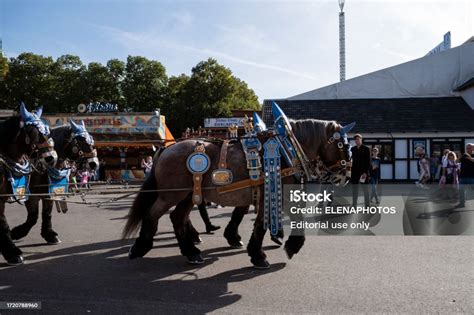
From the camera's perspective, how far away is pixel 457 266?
16.5 ft

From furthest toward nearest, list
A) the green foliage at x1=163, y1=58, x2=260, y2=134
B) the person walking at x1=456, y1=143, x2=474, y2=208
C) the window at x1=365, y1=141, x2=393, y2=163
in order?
1. the green foliage at x1=163, y1=58, x2=260, y2=134
2. the window at x1=365, y1=141, x2=393, y2=163
3. the person walking at x1=456, y1=143, x2=474, y2=208

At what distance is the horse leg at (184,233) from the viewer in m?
5.42

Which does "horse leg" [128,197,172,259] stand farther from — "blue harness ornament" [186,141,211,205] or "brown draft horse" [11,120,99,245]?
"brown draft horse" [11,120,99,245]

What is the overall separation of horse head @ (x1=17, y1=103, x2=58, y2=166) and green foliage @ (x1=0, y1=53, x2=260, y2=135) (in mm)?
37511

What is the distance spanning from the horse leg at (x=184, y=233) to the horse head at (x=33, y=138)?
6.10ft

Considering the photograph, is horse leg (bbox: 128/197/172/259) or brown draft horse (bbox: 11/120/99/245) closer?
horse leg (bbox: 128/197/172/259)

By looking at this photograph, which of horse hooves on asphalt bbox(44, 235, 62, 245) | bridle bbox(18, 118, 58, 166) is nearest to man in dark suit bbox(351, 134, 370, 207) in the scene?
horse hooves on asphalt bbox(44, 235, 62, 245)

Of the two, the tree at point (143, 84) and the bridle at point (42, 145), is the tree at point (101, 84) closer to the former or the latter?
the tree at point (143, 84)

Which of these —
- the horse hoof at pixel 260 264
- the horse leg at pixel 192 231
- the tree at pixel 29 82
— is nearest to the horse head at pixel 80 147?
the horse leg at pixel 192 231

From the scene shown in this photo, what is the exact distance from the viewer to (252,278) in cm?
474

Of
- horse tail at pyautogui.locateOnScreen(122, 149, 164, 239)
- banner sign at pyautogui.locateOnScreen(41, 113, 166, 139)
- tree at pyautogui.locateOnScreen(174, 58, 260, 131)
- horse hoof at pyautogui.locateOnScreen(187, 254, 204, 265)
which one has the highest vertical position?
tree at pyautogui.locateOnScreen(174, 58, 260, 131)

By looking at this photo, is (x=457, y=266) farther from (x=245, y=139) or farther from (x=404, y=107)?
(x=404, y=107)

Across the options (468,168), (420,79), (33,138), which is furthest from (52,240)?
(420,79)

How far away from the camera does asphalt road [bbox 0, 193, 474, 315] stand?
3.82m
